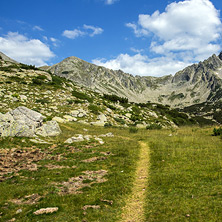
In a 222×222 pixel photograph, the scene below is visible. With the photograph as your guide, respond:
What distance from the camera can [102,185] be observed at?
10.5 meters

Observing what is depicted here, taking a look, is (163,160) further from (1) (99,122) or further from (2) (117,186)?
(1) (99,122)

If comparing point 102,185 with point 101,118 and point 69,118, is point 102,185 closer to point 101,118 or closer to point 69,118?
point 69,118

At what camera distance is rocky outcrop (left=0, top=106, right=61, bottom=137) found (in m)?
20.6

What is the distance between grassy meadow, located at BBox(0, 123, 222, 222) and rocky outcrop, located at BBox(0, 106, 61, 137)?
12.2ft

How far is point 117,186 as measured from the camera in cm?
1022

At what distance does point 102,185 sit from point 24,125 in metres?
16.1

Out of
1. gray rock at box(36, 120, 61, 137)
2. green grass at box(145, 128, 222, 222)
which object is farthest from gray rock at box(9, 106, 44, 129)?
green grass at box(145, 128, 222, 222)

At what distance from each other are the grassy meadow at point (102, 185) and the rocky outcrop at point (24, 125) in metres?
3.72

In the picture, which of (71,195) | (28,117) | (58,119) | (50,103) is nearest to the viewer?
(71,195)

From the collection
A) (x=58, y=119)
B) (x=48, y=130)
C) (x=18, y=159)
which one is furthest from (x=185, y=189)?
(x=58, y=119)

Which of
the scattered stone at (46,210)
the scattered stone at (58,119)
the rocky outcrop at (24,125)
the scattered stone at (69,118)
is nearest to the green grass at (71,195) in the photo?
the scattered stone at (46,210)

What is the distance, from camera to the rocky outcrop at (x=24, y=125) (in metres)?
20.6

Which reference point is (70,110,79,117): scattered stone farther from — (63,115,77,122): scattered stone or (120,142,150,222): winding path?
(120,142,150,222): winding path

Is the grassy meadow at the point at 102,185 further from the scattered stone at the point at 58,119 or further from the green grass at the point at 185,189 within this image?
the scattered stone at the point at 58,119
